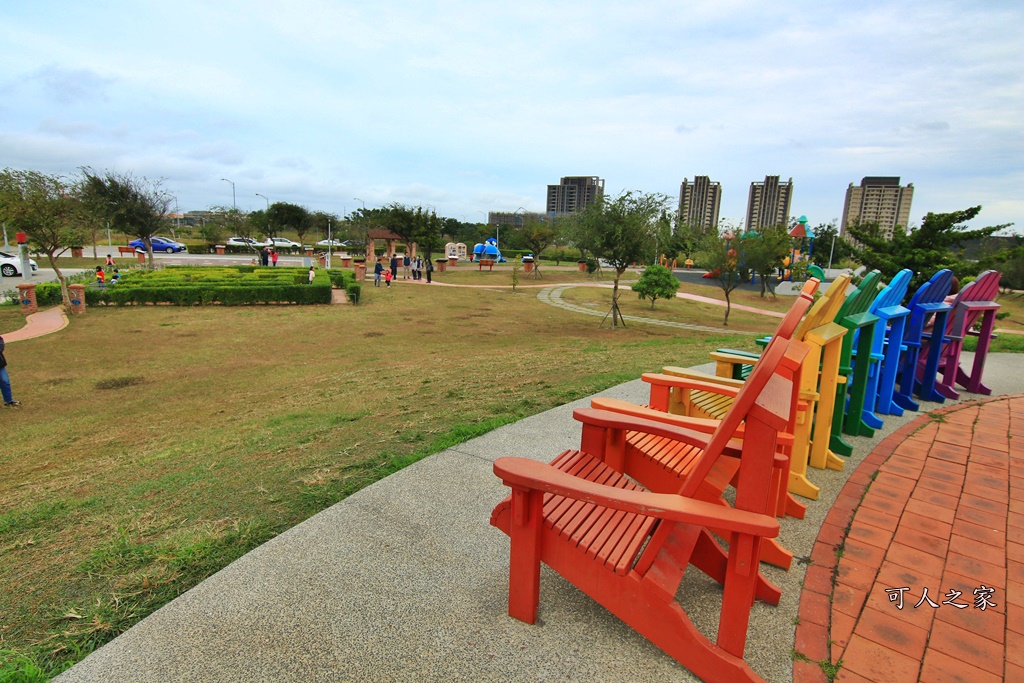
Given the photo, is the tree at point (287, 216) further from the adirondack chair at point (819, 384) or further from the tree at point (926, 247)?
the adirondack chair at point (819, 384)

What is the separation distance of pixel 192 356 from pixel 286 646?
9583 mm

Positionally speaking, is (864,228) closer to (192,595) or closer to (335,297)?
(192,595)

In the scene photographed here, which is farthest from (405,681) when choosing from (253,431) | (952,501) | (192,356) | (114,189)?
(114,189)

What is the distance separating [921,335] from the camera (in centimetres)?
559

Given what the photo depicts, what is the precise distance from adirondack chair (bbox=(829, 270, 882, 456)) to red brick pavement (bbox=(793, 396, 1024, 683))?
1.09 feet

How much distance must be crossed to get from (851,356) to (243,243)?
2293 inches

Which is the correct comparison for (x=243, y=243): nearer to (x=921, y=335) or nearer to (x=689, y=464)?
(x=921, y=335)

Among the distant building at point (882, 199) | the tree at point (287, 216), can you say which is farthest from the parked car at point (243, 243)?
the distant building at point (882, 199)

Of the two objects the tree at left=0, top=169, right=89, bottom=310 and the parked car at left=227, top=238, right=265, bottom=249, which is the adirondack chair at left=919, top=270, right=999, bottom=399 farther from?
the parked car at left=227, top=238, right=265, bottom=249

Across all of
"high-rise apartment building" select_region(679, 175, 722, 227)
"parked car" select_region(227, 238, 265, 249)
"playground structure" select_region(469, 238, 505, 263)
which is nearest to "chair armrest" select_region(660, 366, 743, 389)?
"playground structure" select_region(469, 238, 505, 263)

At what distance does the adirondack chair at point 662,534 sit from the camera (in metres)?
1.84

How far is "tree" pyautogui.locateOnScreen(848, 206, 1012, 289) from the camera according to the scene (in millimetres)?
9109

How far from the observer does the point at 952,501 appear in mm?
3406

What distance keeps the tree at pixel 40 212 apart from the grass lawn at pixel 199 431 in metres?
4.58
